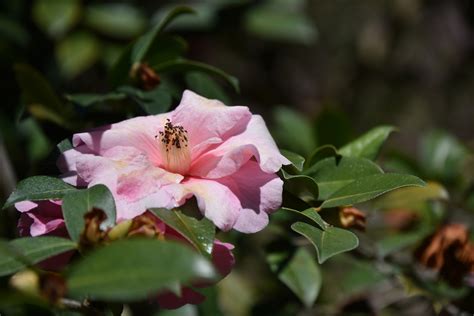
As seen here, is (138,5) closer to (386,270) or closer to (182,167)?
(386,270)

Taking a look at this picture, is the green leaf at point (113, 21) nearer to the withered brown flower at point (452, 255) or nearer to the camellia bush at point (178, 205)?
the camellia bush at point (178, 205)

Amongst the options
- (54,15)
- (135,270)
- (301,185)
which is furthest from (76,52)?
(135,270)

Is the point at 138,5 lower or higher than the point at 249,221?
lower

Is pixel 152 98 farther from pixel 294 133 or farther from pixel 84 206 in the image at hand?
pixel 294 133

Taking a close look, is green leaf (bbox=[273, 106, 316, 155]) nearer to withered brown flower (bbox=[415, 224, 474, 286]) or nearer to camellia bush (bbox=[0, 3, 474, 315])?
camellia bush (bbox=[0, 3, 474, 315])

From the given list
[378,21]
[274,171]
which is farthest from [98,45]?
[378,21]

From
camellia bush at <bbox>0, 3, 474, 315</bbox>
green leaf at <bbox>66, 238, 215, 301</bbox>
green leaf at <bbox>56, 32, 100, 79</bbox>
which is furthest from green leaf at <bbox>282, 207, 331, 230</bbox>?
green leaf at <bbox>56, 32, 100, 79</bbox>
